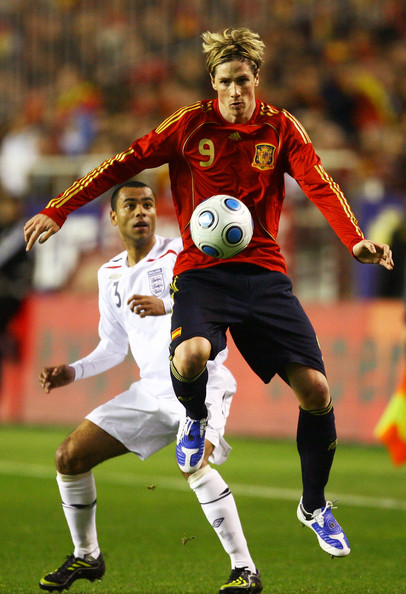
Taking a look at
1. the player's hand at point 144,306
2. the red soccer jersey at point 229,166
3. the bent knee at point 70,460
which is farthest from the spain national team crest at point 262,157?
the bent knee at point 70,460

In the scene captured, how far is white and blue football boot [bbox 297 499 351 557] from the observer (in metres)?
5.21

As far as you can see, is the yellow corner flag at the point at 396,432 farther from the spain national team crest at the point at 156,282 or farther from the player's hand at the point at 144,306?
the player's hand at the point at 144,306

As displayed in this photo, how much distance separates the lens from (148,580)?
226 inches

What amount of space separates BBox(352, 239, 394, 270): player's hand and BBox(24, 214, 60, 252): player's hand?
138 centimetres

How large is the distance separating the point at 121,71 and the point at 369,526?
1185 centimetres

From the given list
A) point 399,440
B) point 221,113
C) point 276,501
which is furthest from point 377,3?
point 221,113

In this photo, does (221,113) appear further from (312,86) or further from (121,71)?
(121,71)

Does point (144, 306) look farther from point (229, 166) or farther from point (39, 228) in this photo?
point (229, 166)

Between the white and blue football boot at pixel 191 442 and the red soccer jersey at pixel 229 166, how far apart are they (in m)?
0.74

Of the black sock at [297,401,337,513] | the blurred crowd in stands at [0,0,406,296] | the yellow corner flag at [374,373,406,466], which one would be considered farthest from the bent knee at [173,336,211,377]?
the blurred crowd in stands at [0,0,406,296]

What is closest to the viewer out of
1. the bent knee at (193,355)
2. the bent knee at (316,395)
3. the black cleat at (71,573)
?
the bent knee at (193,355)

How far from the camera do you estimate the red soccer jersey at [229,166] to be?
5.15 meters

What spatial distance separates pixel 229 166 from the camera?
203 inches

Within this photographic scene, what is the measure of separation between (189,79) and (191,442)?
39.0 ft
